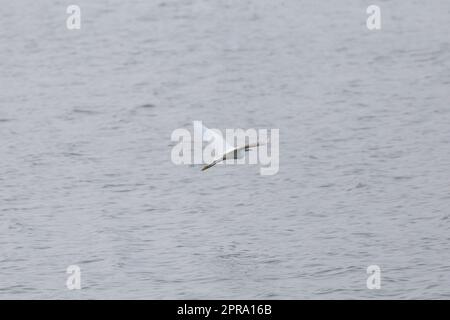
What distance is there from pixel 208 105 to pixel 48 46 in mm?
7534

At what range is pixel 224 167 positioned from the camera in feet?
93.1

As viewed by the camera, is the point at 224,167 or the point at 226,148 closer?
the point at 226,148

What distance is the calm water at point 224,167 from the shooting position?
23.1 meters

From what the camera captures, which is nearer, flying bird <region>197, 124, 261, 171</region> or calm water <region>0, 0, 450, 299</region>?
flying bird <region>197, 124, 261, 171</region>

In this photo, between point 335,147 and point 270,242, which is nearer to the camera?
point 270,242

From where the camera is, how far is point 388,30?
3750 centimetres

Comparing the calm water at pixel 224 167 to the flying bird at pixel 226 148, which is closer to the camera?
the flying bird at pixel 226 148

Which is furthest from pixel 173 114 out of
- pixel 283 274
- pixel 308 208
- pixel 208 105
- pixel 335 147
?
pixel 283 274

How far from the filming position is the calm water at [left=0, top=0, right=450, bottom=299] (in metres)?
23.1

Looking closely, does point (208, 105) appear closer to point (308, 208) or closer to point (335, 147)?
point (335, 147)
